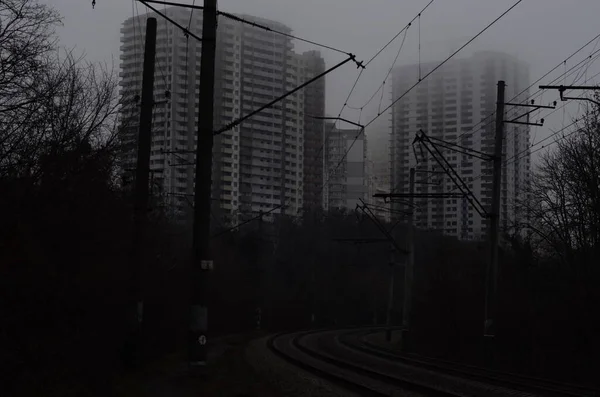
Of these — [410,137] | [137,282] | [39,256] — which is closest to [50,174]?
[39,256]

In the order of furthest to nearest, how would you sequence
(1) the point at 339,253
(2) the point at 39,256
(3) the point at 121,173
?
(1) the point at 339,253 → (3) the point at 121,173 → (2) the point at 39,256

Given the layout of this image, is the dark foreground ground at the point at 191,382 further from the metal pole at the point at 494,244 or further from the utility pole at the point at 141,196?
the metal pole at the point at 494,244

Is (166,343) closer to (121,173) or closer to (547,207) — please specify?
(121,173)

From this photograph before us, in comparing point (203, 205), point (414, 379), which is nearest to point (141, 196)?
point (203, 205)

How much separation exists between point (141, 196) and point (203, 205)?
18.2 feet

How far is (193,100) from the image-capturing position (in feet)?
119

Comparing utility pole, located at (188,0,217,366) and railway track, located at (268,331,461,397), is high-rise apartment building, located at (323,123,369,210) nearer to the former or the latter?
railway track, located at (268,331,461,397)

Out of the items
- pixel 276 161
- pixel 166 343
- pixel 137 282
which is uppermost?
pixel 276 161

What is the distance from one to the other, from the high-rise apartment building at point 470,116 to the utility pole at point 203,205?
70.9ft

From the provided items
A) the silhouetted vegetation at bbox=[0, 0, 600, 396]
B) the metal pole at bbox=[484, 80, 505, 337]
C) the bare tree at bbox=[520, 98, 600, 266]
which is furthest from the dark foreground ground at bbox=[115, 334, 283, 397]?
the bare tree at bbox=[520, 98, 600, 266]

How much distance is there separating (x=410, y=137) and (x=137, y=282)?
2806 cm

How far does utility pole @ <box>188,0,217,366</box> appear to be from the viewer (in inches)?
Result: 711

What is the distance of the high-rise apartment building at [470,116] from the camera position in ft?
138

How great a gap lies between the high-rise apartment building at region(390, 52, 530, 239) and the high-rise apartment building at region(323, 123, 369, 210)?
3145 millimetres
